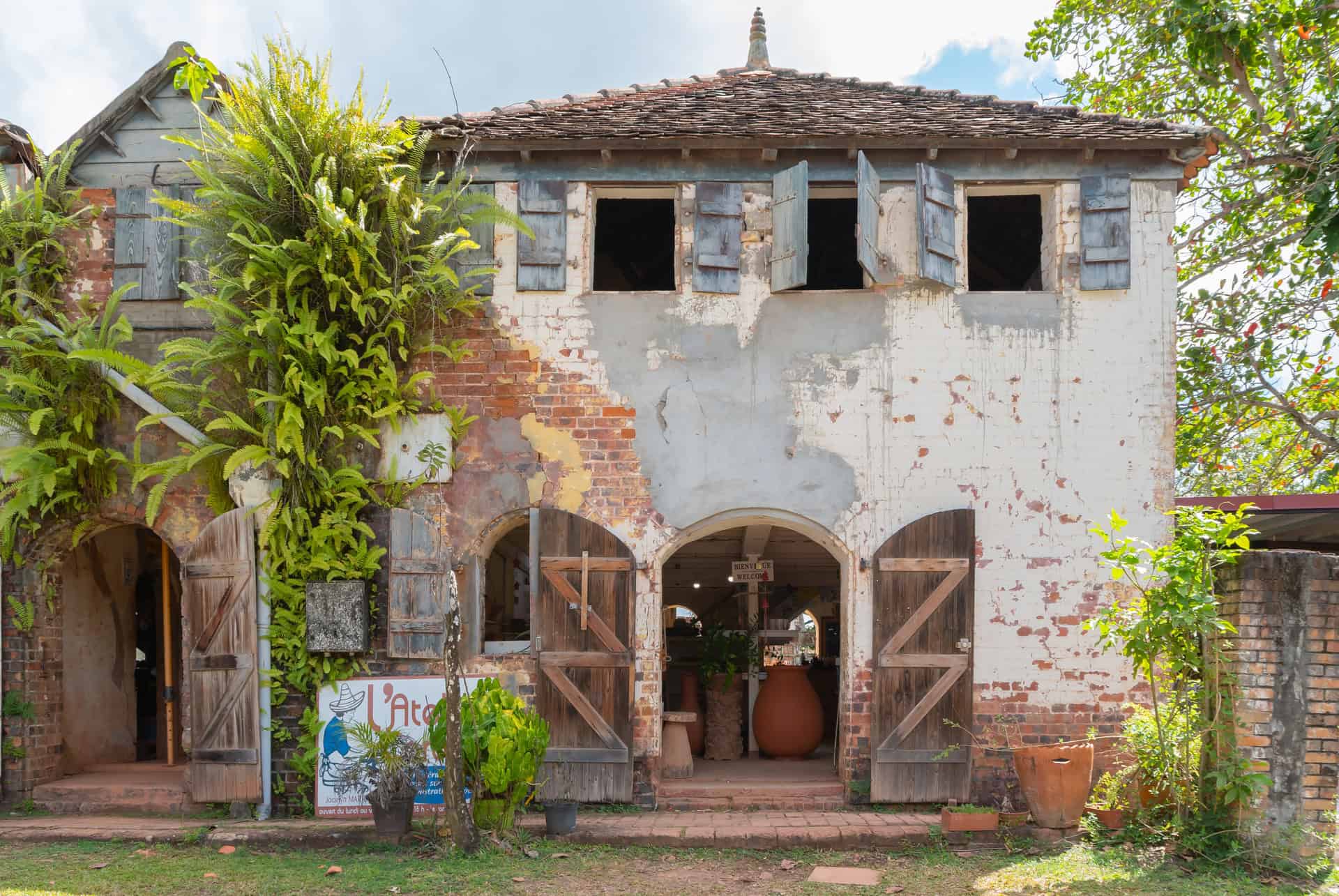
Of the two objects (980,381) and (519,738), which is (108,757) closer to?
Result: (519,738)

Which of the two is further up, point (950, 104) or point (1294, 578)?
point (950, 104)

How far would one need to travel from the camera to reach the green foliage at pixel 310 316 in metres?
8.00

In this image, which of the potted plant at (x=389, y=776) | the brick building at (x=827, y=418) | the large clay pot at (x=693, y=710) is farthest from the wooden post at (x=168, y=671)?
the large clay pot at (x=693, y=710)

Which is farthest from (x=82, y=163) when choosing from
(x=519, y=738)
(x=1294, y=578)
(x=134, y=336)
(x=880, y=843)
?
(x=1294, y=578)

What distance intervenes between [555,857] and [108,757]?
18.2 feet

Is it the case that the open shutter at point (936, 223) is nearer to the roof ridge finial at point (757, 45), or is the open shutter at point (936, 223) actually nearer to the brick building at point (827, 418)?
the brick building at point (827, 418)

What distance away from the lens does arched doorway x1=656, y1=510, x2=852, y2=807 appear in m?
8.65

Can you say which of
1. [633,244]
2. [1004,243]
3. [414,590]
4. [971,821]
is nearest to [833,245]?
[1004,243]

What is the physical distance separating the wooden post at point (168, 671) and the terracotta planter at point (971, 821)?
7305 millimetres

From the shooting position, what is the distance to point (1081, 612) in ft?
27.5

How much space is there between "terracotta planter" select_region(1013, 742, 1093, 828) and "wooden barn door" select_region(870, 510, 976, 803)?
2.74 ft

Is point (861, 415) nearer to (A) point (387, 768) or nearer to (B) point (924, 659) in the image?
(B) point (924, 659)

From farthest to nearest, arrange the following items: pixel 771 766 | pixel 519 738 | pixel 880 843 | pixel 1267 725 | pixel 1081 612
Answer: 1. pixel 771 766
2. pixel 1081 612
3. pixel 880 843
4. pixel 519 738
5. pixel 1267 725

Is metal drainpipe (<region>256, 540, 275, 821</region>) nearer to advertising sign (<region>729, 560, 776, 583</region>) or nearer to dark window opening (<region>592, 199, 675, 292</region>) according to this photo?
dark window opening (<region>592, 199, 675, 292</region>)
